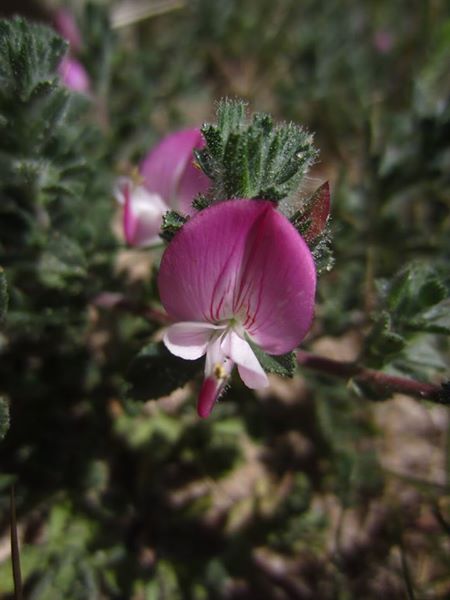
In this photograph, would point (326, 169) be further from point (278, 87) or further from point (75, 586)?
point (75, 586)

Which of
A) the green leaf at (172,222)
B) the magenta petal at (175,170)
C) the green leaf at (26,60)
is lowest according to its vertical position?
the green leaf at (172,222)

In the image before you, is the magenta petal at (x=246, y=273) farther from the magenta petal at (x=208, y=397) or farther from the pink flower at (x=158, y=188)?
the pink flower at (x=158, y=188)

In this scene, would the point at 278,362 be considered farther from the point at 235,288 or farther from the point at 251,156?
the point at 251,156

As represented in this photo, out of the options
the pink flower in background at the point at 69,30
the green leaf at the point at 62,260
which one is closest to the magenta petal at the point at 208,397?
the green leaf at the point at 62,260

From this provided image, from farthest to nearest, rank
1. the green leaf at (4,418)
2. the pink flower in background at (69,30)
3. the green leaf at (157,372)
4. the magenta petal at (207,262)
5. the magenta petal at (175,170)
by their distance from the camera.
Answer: the pink flower in background at (69,30), the magenta petal at (175,170), the green leaf at (157,372), the green leaf at (4,418), the magenta petal at (207,262)

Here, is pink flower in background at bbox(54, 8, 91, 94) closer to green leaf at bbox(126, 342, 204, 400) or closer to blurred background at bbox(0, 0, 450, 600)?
blurred background at bbox(0, 0, 450, 600)

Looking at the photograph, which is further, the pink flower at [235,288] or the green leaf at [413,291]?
the green leaf at [413,291]

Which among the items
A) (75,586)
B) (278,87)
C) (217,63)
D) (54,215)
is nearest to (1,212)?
(54,215)
